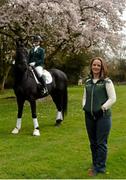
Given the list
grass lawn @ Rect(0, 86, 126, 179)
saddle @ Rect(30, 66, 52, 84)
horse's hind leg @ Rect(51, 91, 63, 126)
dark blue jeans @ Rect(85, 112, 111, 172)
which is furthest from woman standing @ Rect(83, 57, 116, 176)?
horse's hind leg @ Rect(51, 91, 63, 126)

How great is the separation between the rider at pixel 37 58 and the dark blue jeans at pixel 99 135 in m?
5.80

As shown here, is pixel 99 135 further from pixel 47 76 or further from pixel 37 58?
pixel 47 76

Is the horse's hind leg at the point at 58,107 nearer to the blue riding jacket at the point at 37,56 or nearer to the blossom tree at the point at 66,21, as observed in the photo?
the blue riding jacket at the point at 37,56

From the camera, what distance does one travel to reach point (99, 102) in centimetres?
777

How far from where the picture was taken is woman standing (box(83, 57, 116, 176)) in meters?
7.71

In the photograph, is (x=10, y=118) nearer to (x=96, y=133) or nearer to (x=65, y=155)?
(x=65, y=155)

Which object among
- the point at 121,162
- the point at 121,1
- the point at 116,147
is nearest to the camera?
the point at 121,162

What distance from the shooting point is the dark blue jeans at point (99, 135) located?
779 centimetres

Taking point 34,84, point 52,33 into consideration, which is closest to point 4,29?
point 52,33

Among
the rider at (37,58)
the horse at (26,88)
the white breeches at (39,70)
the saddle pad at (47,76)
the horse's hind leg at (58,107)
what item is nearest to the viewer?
the horse at (26,88)

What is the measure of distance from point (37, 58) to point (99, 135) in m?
6.29

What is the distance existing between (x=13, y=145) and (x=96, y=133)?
379 cm

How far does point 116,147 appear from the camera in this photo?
10.6 meters

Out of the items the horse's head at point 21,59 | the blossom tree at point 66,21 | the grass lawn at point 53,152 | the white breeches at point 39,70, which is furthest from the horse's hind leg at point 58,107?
the blossom tree at point 66,21
